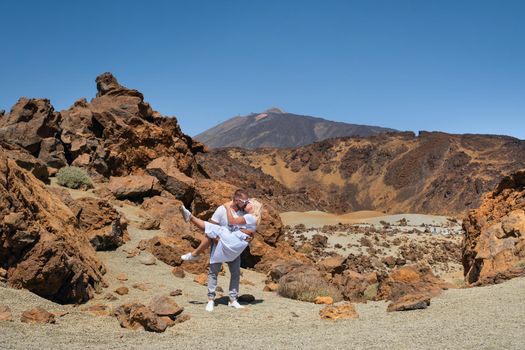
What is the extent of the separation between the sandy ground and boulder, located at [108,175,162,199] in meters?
7.35

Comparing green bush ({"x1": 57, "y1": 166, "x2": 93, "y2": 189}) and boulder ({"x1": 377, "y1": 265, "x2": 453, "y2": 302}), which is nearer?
boulder ({"x1": 377, "y1": 265, "x2": 453, "y2": 302})

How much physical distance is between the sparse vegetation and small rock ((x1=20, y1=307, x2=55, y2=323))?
427 centimetres

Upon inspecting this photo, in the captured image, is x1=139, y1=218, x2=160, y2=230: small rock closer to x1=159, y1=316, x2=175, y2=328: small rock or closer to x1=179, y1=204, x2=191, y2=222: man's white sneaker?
x1=179, y1=204, x2=191, y2=222: man's white sneaker

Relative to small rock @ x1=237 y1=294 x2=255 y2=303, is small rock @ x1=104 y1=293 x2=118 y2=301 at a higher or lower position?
higher

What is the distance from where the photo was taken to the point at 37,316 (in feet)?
18.9

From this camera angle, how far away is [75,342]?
5227mm

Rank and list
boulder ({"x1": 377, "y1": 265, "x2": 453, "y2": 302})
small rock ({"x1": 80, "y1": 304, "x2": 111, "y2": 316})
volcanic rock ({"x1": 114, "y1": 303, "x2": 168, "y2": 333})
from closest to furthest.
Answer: volcanic rock ({"x1": 114, "y1": 303, "x2": 168, "y2": 333})
small rock ({"x1": 80, "y1": 304, "x2": 111, "y2": 316})
boulder ({"x1": 377, "y1": 265, "x2": 453, "y2": 302})

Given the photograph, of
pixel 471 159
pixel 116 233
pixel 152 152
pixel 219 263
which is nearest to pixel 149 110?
pixel 152 152

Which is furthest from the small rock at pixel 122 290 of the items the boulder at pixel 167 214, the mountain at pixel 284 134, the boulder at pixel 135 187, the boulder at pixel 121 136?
the mountain at pixel 284 134

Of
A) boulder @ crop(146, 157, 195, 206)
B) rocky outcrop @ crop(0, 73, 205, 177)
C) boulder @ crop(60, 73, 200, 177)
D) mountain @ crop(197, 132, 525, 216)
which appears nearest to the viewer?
boulder @ crop(146, 157, 195, 206)

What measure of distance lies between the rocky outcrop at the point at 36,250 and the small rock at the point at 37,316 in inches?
45.4

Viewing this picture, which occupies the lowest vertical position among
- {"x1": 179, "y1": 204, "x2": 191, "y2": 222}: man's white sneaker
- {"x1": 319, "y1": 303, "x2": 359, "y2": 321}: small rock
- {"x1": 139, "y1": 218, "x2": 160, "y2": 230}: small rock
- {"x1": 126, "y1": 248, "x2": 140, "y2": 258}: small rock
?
{"x1": 319, "y1": 303, "x2": 359, "y2": 321}: small rock

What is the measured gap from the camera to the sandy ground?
518 cm

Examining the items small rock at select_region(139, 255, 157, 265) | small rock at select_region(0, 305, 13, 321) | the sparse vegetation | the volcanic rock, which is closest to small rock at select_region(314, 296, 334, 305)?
the sparse vegetation
